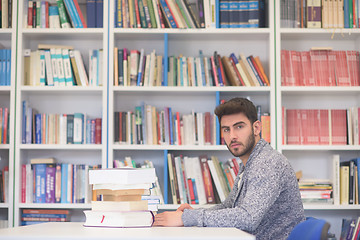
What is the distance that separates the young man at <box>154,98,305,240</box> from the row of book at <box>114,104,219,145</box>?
1072 millimetres

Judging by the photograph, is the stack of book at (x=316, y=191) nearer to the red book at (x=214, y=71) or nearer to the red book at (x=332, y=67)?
the red book at (x=332, y=67)

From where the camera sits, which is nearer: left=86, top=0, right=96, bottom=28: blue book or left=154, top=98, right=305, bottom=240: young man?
left=154, top=98, right=305, bottom=240: young man

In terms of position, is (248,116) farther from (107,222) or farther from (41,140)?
(41,140)

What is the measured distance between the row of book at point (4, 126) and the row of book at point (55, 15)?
2.17 ft

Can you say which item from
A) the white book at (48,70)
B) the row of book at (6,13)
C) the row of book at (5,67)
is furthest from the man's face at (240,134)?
the row of book at (6,13)

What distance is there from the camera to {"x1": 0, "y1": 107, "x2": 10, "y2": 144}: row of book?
147 inches

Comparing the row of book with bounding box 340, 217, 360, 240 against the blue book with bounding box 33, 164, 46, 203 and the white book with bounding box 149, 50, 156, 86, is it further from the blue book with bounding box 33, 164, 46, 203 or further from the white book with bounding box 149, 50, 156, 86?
the blue book with bounding box 33, 164, 46, 203

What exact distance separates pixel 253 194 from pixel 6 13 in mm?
2562

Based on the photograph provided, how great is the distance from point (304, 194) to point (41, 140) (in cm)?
194

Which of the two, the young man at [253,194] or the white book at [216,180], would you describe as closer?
the young man at [253,194]

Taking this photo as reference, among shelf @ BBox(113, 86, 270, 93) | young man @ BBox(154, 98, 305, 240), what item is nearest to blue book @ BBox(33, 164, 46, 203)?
shelf @ BBox(113, 86, 270, 93)

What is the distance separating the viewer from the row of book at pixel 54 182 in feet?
12.1

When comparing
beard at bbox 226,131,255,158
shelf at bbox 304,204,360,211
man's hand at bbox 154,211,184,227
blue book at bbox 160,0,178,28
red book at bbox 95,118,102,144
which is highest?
blue book at bbox 160,0,178,28

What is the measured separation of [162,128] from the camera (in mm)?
3701
